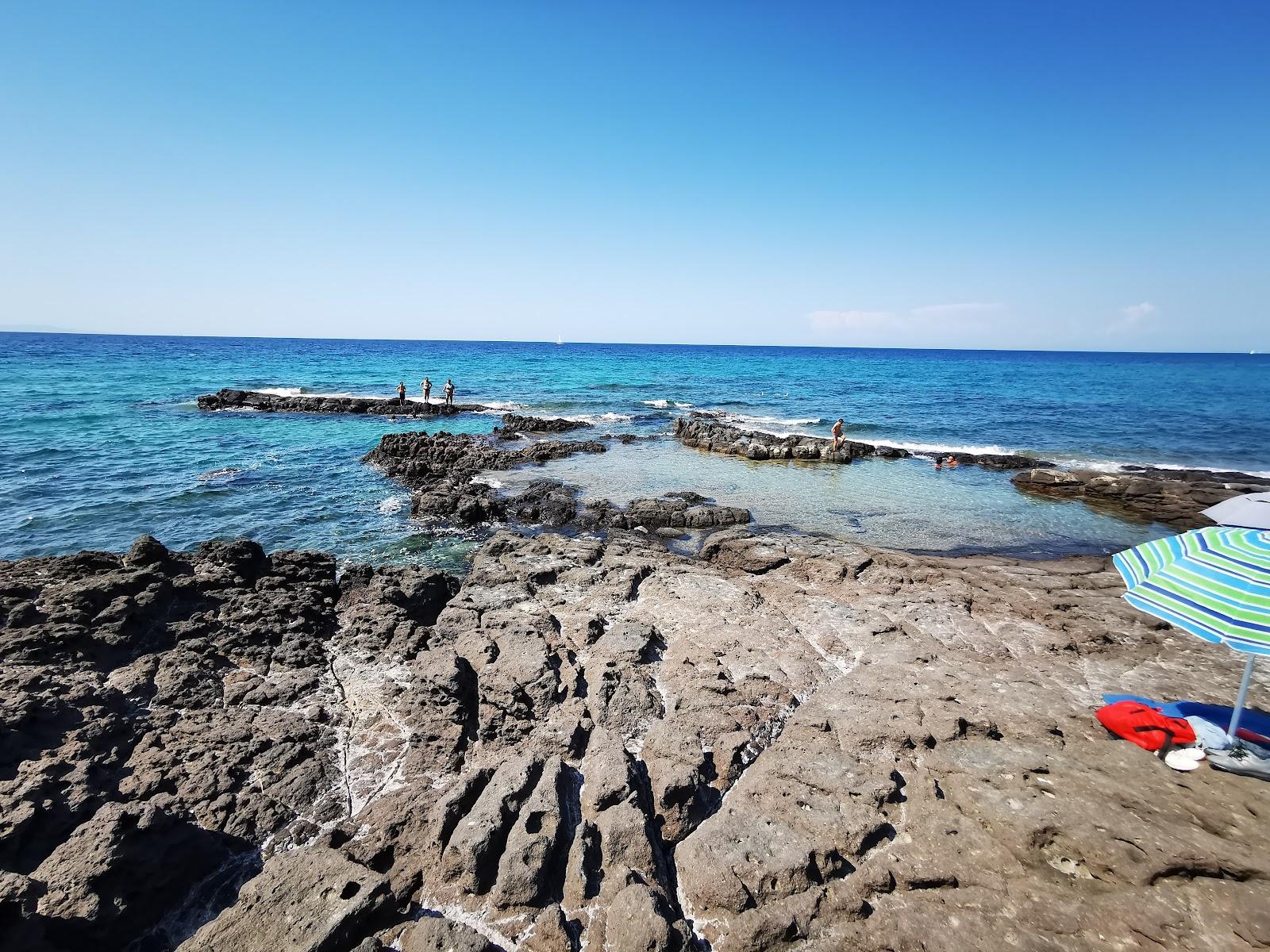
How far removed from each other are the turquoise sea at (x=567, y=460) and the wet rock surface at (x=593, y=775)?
505 cm

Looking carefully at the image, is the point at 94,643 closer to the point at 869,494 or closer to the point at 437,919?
the point at 437,919

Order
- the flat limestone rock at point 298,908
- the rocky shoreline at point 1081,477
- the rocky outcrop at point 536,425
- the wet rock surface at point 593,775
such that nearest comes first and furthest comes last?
the flat limestone rock at point 298,908 → the wet rock surface at point 593,775 → the rocky shoreline at point 1081,477 → the rocky outcrop at point 536,425

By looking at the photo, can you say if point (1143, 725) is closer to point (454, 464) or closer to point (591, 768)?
point (591, 768)

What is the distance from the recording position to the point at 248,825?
5410mm

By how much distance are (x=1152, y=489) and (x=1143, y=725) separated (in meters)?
17.8

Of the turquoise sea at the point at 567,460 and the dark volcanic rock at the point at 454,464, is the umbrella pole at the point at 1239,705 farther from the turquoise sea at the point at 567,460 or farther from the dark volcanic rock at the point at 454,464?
the dark volcanic rock at the point at 454,464

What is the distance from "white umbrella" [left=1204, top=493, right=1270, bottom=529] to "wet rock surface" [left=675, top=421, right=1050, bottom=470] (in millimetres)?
18485

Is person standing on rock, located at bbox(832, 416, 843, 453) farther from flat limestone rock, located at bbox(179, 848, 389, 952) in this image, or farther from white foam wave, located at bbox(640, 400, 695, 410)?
flat limestone rock, located at bbox(179, 848, 389, 952)

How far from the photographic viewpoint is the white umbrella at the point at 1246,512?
5.76m

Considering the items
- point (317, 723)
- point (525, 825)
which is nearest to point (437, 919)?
point (525, 825)

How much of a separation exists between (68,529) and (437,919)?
1630cm

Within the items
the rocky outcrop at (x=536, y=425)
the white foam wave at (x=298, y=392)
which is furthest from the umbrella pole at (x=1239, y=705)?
the white foam wave at (x=298, y=392)

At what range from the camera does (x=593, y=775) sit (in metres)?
5.55

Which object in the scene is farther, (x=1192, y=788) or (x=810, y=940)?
(x=1192, y=788)
